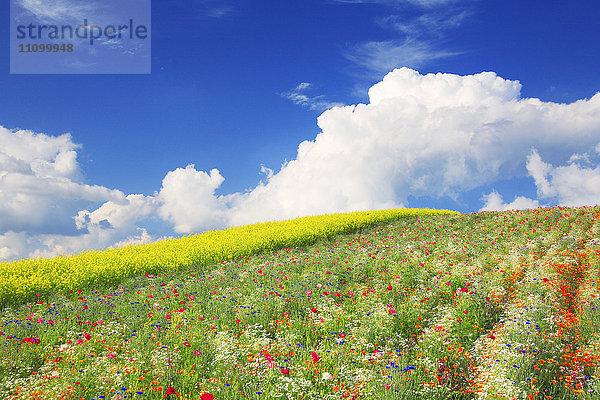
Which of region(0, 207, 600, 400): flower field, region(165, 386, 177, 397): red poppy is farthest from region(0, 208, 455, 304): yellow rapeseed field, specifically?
region(165, 386, 177, 397): red poppy

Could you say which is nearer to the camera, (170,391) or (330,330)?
(170,391)

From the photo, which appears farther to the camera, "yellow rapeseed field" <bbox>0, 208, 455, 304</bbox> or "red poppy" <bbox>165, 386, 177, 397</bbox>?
"yellow rapeseed field" <bbox>0, 208, 455, 304</bbox>

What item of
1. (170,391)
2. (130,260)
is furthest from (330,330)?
(130,260)

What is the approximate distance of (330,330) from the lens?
6.85 metres

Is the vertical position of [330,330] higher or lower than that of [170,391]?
higher

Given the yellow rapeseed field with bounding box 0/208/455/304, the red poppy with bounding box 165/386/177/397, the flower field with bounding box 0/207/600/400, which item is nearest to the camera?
the red poppy with bounding box 165/386/177/397

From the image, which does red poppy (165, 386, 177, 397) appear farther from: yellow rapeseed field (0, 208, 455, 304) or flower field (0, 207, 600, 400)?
yellow rapeseed field (0, 208, 455, 304)

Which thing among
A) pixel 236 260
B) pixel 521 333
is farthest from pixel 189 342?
pixel 236 260

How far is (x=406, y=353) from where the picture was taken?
5.79 meters

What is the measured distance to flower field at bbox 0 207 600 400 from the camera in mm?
5152

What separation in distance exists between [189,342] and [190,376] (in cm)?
103

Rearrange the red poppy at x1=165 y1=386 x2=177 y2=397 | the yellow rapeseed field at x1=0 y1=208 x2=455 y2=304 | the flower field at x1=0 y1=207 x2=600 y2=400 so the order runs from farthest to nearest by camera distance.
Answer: the yellow rapeseed field at x1=0 y1=208 x2=455 y2=304 < the flower field at x1=0 y1=207 x2=600 y2=400 < the red poppy at x1=165 y1=386 x2=177 y2=397

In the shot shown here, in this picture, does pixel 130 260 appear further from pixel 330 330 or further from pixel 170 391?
pixel 170 391

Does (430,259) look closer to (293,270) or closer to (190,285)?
(293,270)
